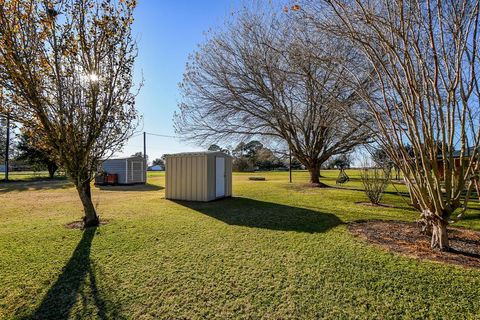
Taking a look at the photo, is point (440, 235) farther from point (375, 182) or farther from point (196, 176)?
point (196, 176)

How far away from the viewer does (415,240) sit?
464cm

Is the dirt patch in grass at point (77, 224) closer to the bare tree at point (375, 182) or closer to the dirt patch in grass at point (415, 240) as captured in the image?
the dirt patch in grass at point (415, 240)

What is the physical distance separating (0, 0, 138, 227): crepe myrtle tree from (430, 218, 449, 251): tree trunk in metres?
6.51

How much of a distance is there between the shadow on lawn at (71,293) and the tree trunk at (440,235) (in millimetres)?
4566

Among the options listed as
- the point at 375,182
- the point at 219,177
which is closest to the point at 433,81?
the point at 375,182

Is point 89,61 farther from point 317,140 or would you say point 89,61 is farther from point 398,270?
point 317,140

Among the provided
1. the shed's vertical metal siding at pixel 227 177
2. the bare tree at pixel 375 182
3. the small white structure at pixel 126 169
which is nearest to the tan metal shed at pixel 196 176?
the shed's vertical metal siding at pixel 227 177

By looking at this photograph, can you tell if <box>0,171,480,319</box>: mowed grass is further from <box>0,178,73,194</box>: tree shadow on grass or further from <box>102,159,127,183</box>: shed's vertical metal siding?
<box>102,159,127,183</box>: shed's vertical metal siding

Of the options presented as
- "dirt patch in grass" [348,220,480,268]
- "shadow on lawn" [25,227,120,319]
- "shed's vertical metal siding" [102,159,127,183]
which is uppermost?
"shed's vertical metal siding" [102,159,127,183]

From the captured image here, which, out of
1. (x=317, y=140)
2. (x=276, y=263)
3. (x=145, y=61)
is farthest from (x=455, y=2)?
(x=317, y=140)

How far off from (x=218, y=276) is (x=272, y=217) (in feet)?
12.4

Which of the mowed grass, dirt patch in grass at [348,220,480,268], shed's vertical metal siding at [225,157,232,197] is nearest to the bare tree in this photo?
dirt patch in grass at [348,220,480,268]

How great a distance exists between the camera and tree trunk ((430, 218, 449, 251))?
402 centimetres

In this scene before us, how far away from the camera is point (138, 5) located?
5.70m
